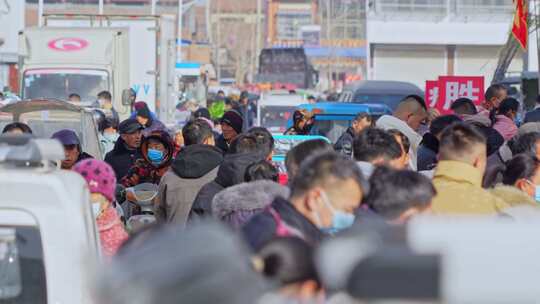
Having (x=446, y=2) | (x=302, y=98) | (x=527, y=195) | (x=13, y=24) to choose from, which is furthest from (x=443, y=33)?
(x=527, y=195)

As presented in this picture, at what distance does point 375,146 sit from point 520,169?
0.83m

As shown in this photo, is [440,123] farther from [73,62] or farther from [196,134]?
[73,62]

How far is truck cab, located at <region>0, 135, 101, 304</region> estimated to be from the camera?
4.30 meters

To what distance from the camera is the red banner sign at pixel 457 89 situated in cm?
1714

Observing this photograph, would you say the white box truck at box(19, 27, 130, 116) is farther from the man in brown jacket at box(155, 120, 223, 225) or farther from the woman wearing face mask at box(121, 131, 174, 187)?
the man in brown jacket at box(155, 120, 223, 225)

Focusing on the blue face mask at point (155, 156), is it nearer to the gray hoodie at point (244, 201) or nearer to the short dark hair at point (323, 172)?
the gray hoodie at point (244, 201)

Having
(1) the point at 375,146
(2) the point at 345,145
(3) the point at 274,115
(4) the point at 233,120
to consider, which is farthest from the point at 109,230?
(3) the point at 274,115

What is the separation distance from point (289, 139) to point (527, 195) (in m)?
6.86

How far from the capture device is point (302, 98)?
31.1 m

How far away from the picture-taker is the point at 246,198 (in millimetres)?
6668

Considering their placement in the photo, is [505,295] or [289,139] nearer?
[505,295]

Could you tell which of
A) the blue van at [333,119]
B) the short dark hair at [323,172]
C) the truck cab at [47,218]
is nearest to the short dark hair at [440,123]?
the short dark hair at [323,172]

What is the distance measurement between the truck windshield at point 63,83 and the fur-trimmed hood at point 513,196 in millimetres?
18215

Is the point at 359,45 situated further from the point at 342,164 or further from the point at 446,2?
the point at 342,164
